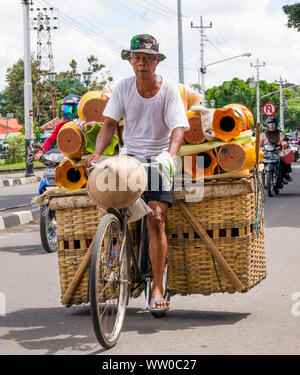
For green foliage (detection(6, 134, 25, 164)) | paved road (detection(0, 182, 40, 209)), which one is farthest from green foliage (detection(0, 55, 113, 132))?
paved road (detection(0, 182, 40, 209))

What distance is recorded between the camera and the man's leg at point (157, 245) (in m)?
4.66

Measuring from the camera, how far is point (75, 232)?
498 cm

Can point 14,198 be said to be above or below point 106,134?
below

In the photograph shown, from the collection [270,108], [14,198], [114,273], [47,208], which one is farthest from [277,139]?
[270,108]

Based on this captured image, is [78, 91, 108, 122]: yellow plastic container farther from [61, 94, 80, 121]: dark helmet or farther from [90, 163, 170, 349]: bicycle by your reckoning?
[61, 94, 80, 121]: dark helmet

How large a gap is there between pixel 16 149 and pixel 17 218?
85.8 ft

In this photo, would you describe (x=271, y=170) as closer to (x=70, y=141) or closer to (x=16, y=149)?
(x=70, y=141)

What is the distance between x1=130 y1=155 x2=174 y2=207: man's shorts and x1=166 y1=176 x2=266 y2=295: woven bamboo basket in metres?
0.31

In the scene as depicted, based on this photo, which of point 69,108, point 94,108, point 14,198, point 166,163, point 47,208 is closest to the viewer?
point 166,163

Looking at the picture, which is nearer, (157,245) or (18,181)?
(157,245)

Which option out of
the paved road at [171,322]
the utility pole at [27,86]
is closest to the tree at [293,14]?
the utility pole at [27,86]

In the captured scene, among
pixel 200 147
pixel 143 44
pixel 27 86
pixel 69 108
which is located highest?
pixel 27 86

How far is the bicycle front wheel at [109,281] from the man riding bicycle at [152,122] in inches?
10.0

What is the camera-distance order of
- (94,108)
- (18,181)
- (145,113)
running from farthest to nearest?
1. (18,181)
2. (94,108)
3. (145,113)
